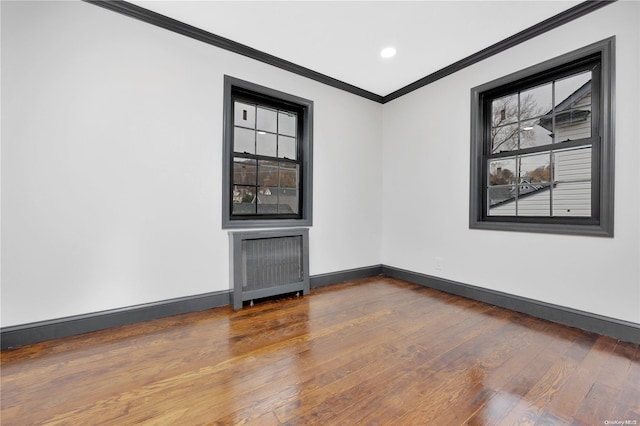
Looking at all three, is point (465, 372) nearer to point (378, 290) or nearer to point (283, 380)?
point (283, 380)

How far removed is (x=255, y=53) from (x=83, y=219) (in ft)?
7.46

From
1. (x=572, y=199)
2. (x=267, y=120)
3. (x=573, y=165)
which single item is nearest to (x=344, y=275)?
(x=267, y=120)

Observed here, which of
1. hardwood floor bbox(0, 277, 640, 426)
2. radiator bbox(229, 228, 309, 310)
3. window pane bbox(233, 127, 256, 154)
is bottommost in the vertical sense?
hardwood floor bbox(0, 277, 640, 426)

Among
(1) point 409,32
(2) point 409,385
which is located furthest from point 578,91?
(2) point 409,385

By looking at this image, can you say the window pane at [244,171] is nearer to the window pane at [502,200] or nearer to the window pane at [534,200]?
the window pane at [502,200]

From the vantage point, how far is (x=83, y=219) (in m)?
2.16

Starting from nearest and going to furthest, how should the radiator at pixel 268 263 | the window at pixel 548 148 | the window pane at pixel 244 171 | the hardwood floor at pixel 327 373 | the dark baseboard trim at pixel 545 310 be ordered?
the hardwood floor at pixel 327 373
the dark baseboard trim at pixel 545 310
the window at pixel 548 148
the radiator at pixel 268 263
the window pane at pixel 244 171

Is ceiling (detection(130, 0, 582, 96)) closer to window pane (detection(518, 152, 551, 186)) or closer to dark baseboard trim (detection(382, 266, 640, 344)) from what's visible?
window pane (detection(518, 152, 551, 186))

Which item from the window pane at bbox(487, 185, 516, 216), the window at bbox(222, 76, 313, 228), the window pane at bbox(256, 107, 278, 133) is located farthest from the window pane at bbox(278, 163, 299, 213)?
the window pane at bbox(487, 185, 516, 216)

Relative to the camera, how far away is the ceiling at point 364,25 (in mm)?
2289

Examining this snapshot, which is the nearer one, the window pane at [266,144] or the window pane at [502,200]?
the window pane at [502,200]

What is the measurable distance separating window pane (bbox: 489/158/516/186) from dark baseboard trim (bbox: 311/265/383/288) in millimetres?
1892

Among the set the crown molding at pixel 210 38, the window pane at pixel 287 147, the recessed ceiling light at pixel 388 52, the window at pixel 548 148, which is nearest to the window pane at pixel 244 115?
the window pane at pixel 287 147

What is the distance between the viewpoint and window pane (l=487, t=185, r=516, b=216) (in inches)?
113
